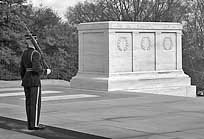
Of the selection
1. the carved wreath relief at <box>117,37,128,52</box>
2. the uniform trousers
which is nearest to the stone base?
the carved wreath relief at <box>117,37,128,52</box>

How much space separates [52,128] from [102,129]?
0.97 meters

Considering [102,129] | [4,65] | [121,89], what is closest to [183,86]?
[121,89]

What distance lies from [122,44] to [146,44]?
1234 mm

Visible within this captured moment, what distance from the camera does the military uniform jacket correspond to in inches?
364

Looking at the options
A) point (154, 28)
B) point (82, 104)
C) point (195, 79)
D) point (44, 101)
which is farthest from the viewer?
point (195, 79)

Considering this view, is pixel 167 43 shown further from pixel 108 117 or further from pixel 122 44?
pixel 108 117

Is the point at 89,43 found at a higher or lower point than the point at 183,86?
higher

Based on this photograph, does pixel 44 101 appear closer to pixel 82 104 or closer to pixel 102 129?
pixel 82 104

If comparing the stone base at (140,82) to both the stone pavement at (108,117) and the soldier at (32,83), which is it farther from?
Result: the soldier at (32,83)

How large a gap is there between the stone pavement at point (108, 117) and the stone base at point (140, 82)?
180 cm

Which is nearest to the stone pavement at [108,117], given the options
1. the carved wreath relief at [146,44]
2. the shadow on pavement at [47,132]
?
the shadow on pavement at [47,132]

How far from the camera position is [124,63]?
18.9 metres

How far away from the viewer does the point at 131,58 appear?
1914 cm

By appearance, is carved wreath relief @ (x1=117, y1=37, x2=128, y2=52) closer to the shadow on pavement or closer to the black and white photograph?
the black and white photograph
